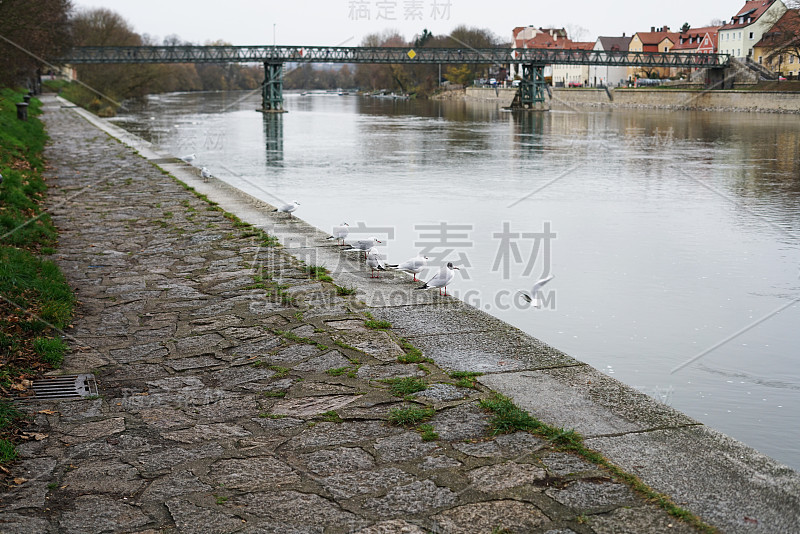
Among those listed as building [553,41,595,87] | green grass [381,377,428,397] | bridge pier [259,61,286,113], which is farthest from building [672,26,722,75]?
green grass [381,377,428,397]

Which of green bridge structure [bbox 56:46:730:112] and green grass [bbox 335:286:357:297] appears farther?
green bridge structure [bbox 56:46:730:112]

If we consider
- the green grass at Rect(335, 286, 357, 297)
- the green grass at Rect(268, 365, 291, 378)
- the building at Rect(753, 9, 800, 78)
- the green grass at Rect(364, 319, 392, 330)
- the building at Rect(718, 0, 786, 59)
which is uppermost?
the building at Rect(718, 0, 786, 59)

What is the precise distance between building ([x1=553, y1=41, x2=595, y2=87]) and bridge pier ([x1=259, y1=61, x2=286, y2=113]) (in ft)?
184

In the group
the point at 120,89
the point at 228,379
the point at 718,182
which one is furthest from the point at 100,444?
the point at 120,89

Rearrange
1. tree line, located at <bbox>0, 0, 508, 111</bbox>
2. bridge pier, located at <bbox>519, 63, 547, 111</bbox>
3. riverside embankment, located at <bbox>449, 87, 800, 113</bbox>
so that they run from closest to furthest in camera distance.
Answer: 1. tree line, located at <bbox>0, 0, 508, 111</bbox>
2. riverside embankment, located at <bbox>449, 87, 800, 113</bbox>
3. bridge pier, located at <bbox>519, 63, 547, 111</bbox>

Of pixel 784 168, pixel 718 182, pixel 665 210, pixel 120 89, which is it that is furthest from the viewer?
pixel 120 89

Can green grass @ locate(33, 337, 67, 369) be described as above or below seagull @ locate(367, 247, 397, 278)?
below

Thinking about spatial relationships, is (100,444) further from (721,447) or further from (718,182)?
(718,182)

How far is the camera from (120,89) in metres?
61.2

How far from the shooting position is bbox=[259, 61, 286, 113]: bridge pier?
62562 millimetres

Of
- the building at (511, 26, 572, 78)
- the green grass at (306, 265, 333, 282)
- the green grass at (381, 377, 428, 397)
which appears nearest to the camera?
the green grass at (381, 377, 428, 397)

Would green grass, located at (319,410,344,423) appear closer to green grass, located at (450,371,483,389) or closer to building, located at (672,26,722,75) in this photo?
green grass, located at (450,371,483,389)

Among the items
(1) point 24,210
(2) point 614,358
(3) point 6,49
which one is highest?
(3) point 6,49

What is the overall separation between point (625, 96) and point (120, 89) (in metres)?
48.1
